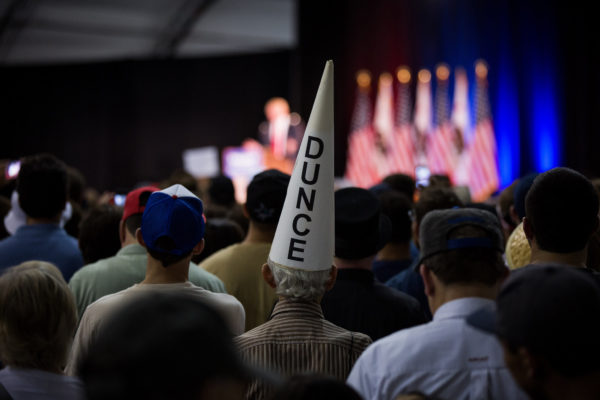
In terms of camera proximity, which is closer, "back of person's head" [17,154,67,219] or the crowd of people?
the crowd of people

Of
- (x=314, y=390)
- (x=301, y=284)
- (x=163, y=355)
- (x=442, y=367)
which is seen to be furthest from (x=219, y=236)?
(x=163, y=355)

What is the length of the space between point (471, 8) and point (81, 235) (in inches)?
352

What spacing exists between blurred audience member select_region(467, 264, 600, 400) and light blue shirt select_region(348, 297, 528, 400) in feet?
1.03

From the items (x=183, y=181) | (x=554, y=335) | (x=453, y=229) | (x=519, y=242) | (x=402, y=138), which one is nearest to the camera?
(x=554, y=335)

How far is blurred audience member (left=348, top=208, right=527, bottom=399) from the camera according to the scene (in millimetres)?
1501

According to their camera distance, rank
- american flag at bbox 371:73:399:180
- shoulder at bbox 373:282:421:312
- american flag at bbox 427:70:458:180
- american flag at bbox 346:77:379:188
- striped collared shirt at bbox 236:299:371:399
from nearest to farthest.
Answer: striped collared shirt at bbox 236:299:371:399
shoulder at bbox 373:282:421:312
american flag at bbox 427:70:458:180
american flag at bbox 371:73:399:180
american flag at bbox 346:77:379:188

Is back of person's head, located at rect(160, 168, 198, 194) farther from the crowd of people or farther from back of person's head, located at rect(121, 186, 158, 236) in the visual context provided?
back of person's head, located at rect(121, 186, 158, 236)

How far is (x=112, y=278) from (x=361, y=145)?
32.5ft

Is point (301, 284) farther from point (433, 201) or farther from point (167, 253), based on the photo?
point (433, 201)

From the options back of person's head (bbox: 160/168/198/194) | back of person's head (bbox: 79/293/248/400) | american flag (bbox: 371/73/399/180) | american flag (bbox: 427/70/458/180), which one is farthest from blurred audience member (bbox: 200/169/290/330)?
american flag (bbox: 371/73/399/180)

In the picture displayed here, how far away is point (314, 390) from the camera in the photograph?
45.2 inches

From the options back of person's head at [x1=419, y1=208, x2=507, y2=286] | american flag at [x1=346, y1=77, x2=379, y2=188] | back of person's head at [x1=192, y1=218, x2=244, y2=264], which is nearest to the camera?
back of person's head at [x1=419, y1=208, x2=507, y2=286]

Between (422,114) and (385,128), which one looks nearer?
(422,114)

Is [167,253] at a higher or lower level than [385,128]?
lower
